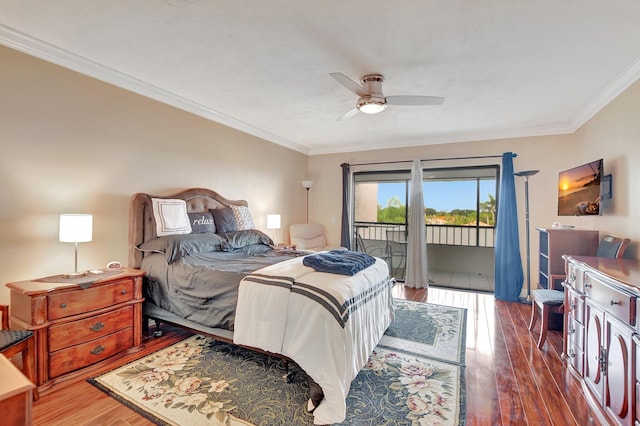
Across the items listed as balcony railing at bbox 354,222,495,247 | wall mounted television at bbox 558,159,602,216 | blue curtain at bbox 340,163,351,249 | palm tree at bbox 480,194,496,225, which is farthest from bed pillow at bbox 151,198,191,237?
palm tree at bbox 480,194,496,225

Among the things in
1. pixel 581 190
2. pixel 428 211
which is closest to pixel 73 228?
pixel 581 190

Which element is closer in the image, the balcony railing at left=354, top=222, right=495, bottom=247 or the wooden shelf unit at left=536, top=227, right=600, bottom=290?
the wooden shelf unit at left=536, top=227, right=600, bottom=290

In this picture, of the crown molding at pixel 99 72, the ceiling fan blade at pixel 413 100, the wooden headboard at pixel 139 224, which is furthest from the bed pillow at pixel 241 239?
the ceiling fan blade at pixel 413 100

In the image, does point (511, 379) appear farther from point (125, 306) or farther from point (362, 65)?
point (125, 306)

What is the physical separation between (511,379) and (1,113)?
4524 millimetres

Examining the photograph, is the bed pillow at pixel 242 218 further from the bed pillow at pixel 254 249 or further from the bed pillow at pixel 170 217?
the bed pillow at pixel 170 217

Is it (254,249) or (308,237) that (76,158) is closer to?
(254,249)

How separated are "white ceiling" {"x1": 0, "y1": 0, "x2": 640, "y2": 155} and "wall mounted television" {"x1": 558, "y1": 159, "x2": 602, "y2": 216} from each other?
2.64 ft

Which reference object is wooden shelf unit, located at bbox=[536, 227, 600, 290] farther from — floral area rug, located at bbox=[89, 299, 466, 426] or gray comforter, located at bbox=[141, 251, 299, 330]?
gray comforter, located at bbox=[141, 251, 299, 330]

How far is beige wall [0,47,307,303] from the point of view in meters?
2.39

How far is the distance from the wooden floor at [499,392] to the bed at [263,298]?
2.26 ft

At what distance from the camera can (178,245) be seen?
116 inches

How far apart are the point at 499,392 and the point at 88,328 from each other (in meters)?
3.22

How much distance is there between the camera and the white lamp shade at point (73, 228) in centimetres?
239
